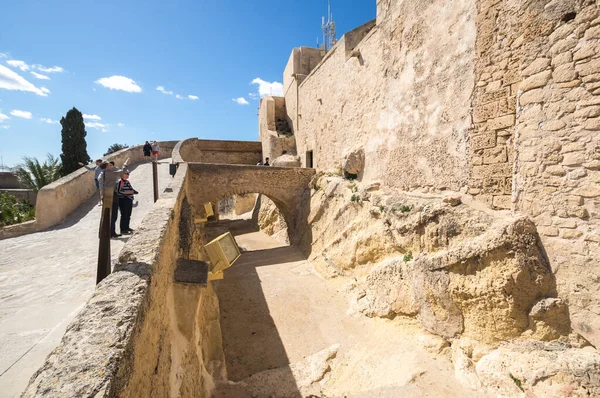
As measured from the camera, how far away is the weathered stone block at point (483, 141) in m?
4.52

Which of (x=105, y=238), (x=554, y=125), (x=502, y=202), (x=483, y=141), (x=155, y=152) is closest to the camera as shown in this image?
(x=105, y=238)

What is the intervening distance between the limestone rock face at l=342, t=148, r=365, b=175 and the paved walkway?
5.79 m

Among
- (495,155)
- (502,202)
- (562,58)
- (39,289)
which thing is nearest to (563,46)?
(562,58)

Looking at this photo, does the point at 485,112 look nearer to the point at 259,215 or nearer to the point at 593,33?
the point at 593,33

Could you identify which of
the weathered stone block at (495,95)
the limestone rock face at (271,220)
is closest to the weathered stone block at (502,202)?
the weathered stone block at (495,95)

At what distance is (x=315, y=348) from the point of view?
5.38 meters

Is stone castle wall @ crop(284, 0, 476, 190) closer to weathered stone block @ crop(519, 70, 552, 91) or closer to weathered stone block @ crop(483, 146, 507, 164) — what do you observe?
weathered stone block @ crop(483, 146, 507, 164)

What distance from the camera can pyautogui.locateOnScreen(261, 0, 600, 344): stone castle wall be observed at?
3480 mm

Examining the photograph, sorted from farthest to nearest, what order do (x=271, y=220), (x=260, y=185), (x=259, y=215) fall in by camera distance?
1. (x=259, y=215)
2. (x=271, y=220)
3. (x=260, y=185)

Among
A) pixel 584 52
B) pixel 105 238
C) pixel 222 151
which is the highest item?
pixel 222 151

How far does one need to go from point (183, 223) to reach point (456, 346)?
16.3 feet

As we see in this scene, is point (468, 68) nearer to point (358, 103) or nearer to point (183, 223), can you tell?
point (358, 103)

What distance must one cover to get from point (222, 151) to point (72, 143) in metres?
10.2

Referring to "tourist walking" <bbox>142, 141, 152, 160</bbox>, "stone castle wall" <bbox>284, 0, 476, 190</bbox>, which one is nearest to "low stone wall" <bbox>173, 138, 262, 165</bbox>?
"tourist walking" <bbox>142, 141, 152, 160</bbox>
